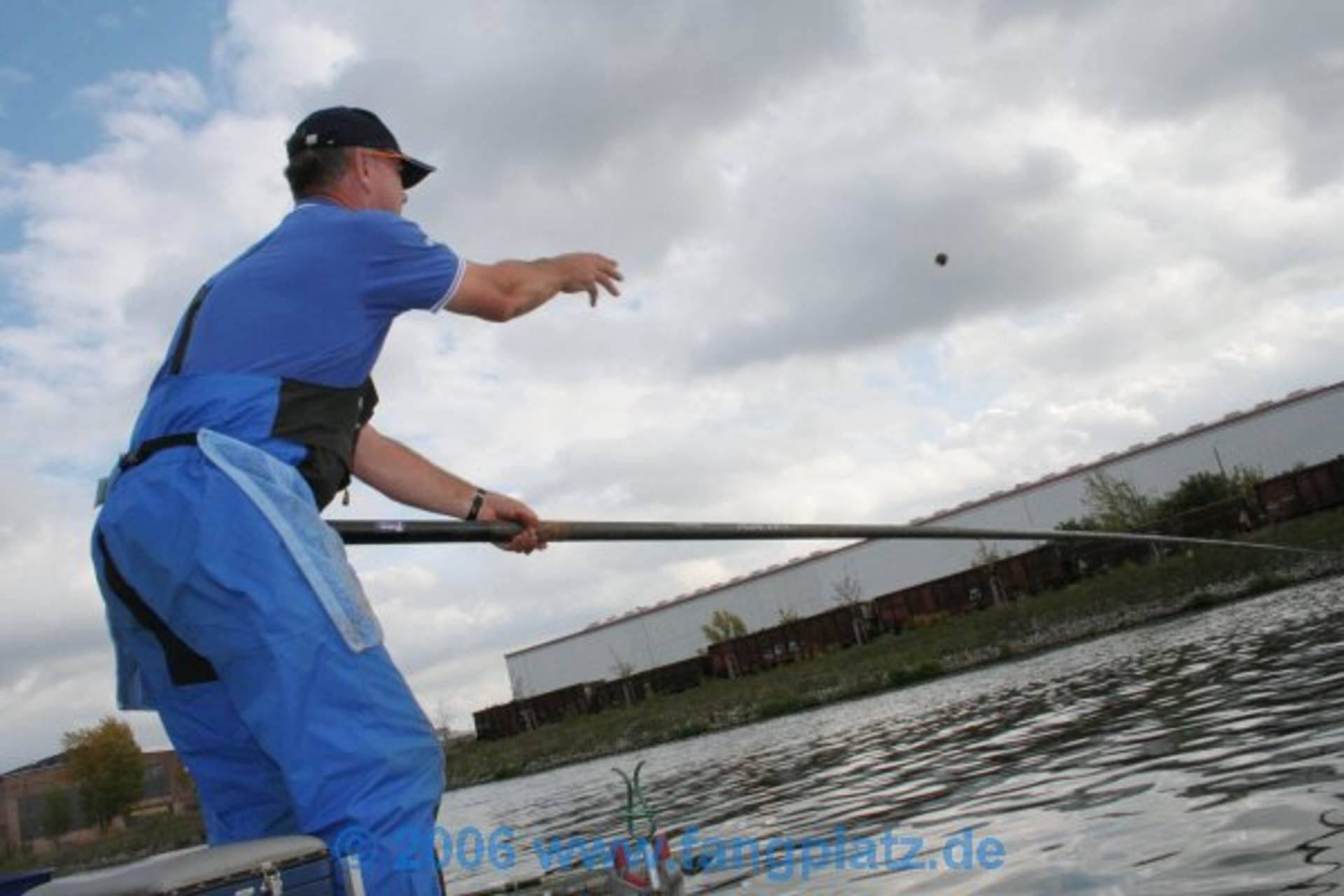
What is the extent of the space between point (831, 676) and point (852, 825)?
87.8ft

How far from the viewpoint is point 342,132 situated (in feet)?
10.8

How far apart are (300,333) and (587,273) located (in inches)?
48.6

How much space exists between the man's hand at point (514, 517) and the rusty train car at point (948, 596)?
29052 millimetres

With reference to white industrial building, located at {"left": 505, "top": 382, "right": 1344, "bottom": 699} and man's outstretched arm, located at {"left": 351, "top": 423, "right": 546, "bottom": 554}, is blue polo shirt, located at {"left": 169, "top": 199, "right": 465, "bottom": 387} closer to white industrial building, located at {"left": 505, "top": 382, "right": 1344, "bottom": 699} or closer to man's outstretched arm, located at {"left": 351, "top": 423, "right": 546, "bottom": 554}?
man's outstretched arm, located at {"left": 351, "top": 423, "right": 546, "bottom": 554}

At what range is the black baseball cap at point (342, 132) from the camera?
328cm

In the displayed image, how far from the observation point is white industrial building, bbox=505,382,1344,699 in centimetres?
5488

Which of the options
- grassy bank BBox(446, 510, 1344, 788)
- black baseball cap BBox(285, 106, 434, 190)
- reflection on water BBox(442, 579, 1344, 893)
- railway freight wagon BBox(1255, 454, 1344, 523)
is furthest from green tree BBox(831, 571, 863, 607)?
black baseball cap BBox(285, 106, 434, 190)

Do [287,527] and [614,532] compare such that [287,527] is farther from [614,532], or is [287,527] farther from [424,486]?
[614,532]

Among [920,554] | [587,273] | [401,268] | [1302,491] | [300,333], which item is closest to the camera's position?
[300,333]

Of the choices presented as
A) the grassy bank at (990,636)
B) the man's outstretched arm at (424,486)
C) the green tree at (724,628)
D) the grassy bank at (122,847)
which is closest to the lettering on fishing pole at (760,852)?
the man's outstretched arm at (424,486)

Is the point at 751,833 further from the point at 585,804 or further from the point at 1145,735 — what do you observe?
the point at 585,804

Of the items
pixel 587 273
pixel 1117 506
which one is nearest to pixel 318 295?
pixel 587 273

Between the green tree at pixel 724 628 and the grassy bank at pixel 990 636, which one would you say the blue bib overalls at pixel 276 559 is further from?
the green tree at pixel 724 628

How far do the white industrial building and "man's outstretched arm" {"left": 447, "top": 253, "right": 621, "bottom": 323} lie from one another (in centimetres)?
4933
